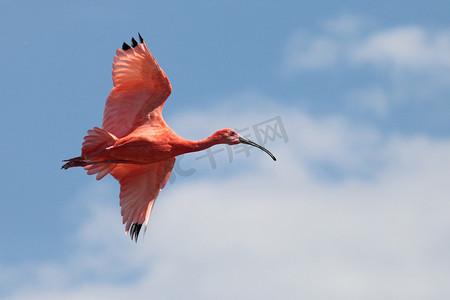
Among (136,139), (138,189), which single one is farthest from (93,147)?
(138,189)

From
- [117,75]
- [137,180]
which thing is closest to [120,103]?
[117,75]

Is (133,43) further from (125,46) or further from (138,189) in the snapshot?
(138,189)

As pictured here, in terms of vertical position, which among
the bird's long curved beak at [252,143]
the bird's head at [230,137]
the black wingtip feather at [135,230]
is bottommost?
the black wingtip feather at [135,230]

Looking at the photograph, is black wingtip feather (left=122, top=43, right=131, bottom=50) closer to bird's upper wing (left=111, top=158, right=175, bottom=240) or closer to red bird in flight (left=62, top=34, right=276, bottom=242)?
red bird in flight (left=62, top=34, right=276, bottom=242)

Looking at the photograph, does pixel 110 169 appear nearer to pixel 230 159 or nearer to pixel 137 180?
pixel 137 180

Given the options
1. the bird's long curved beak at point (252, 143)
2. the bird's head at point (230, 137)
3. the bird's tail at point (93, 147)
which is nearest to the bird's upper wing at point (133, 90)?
the bird's tail at point (93, 147)

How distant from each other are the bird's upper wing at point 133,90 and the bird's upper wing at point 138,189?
4.35 feet

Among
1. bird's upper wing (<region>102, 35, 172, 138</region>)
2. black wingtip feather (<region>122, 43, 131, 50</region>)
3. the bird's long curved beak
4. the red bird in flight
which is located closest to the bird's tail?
the red bird in flight

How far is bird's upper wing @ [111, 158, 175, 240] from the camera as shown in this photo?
2361 centimetres

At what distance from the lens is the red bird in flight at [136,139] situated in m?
21.9

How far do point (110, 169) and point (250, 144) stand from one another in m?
3.64

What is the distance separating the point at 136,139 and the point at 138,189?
7.29 ft

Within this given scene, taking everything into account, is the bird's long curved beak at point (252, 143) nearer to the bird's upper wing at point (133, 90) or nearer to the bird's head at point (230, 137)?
the bird's head at point (230, 137)

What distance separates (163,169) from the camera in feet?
77.2
